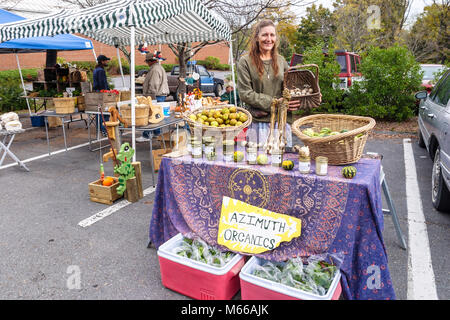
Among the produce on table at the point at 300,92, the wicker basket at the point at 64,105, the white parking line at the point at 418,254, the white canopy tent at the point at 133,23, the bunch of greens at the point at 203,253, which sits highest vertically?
the white canopy tent at the point at 133,23

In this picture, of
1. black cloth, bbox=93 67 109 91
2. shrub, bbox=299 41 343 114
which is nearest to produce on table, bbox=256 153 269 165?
black cloth, bbox=93 67 109 91

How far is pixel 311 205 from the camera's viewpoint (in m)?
2.41

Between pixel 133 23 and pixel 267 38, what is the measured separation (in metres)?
2.36

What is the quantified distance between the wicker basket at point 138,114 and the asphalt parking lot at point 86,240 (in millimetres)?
985

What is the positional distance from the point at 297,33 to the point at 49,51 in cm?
2144

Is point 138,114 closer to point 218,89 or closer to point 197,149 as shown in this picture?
point 197,149

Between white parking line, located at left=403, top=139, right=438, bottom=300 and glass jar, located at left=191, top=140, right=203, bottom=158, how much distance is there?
202cm

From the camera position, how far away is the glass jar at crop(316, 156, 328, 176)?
2.36 m

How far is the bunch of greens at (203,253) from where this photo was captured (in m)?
2.63

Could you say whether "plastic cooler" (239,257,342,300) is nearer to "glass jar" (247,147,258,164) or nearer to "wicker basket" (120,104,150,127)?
"glass jar" (247,147,258,164)

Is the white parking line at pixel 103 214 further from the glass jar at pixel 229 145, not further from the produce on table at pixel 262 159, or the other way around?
the produce on table at pixel 262 159

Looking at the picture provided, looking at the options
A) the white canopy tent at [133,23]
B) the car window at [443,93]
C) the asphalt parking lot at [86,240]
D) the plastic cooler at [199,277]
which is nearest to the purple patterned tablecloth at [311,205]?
the plastic cooler at [199,277]
